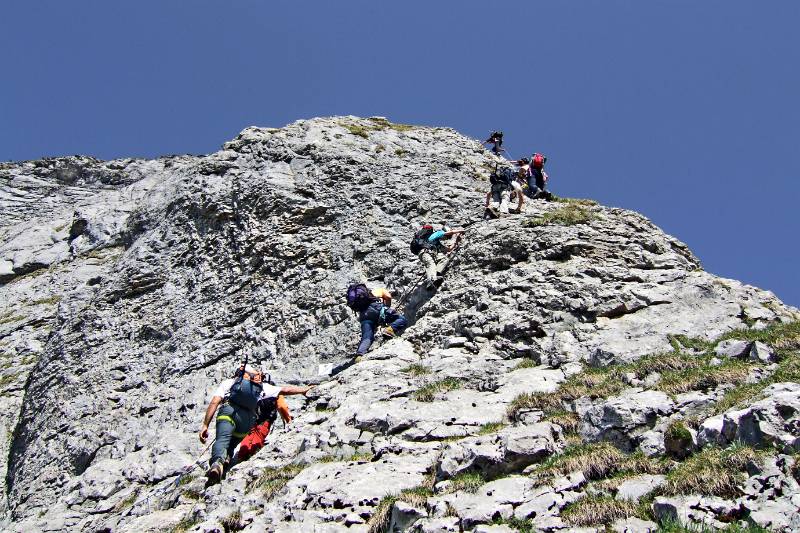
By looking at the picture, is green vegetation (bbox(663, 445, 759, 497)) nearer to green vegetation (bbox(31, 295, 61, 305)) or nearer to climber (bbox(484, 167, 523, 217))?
climber (bbox(484, 167, 523, 217))

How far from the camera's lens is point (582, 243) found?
18250 millimetres

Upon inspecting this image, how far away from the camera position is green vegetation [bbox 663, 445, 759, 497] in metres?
7.81

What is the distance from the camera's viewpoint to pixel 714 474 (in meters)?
7.98

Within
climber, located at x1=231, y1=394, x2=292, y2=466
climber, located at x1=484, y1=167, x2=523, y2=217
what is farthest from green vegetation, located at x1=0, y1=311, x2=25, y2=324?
climber, located at x1=484, y1=167, x2=523, y2=217

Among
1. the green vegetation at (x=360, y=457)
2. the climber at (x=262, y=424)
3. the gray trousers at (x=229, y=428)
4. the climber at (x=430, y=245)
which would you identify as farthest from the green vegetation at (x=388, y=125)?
the green vegetation at (x=360, y=457)

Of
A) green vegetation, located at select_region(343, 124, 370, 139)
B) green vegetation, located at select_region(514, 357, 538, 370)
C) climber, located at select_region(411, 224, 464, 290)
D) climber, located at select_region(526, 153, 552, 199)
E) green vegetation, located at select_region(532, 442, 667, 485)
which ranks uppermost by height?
green vegetation, located at select_region(343, 124, 370, 139)

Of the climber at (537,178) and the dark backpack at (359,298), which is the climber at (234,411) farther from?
the climber at (537,178)

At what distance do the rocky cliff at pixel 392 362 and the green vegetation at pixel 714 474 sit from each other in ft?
0.11

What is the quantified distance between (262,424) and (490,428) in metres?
5.39

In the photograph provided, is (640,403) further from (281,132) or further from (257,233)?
(281,132)

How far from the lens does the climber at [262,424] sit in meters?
13.4

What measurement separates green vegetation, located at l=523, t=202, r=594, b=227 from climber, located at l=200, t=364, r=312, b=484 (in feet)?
31.4

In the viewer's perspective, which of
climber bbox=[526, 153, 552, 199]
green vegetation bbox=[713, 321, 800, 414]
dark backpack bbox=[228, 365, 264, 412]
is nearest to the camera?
green vegetation bbox=[713, 321, 800, 414]

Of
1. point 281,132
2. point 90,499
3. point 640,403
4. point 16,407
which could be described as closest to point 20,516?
point 90,499
